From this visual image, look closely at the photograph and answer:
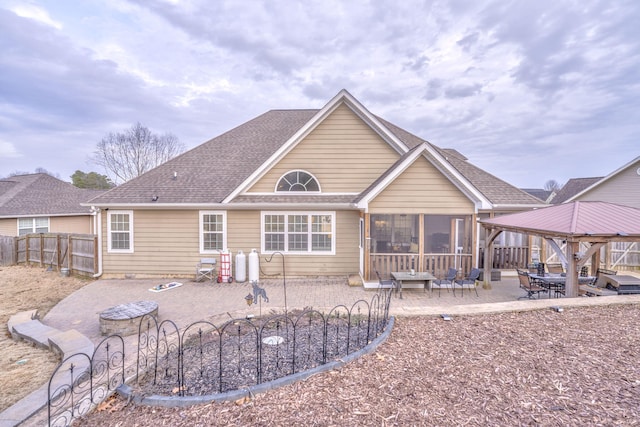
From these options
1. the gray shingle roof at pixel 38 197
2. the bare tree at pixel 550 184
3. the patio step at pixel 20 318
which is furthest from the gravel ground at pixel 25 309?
the bare tree at pixel 550 184

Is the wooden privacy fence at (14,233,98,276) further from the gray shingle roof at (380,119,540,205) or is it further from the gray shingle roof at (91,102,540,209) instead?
the gray shingle roof at (380,119,540,205)

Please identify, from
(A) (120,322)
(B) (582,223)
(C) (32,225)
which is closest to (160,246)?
(A) (120,322)

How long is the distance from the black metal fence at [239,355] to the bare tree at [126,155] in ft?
115

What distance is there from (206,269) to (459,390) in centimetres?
964

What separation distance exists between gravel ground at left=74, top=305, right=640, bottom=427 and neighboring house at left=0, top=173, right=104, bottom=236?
19.7 metres

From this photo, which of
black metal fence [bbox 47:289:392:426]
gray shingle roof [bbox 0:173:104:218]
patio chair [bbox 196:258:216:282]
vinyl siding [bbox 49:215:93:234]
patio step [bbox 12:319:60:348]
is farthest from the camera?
vinyl siding [bbox 49:215:93:234]

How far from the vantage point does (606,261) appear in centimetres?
1270

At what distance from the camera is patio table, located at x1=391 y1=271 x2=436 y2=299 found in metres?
8.92

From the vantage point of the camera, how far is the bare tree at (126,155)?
114ft

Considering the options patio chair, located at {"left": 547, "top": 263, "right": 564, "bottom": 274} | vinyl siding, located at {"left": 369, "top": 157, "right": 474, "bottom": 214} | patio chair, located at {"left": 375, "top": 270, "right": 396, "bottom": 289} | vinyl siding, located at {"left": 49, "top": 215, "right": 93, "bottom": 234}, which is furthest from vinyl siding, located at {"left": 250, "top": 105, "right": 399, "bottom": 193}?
vinyl siding, located at {"left": 49, "top": 215, "right": 93, "bottom": 234}

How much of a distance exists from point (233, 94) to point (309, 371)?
24.2 metres

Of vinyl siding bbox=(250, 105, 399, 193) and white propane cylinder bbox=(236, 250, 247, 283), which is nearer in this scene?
white propane cylinder bbox=(236, 250, 247, 283)

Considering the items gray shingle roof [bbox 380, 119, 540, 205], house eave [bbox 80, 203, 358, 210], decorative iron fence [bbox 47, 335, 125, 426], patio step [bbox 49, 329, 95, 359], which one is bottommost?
patio step [bbox 49, 329, 95, 359]

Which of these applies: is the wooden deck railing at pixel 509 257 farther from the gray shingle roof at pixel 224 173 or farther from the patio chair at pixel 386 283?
the patio chair at pixel 386 283
